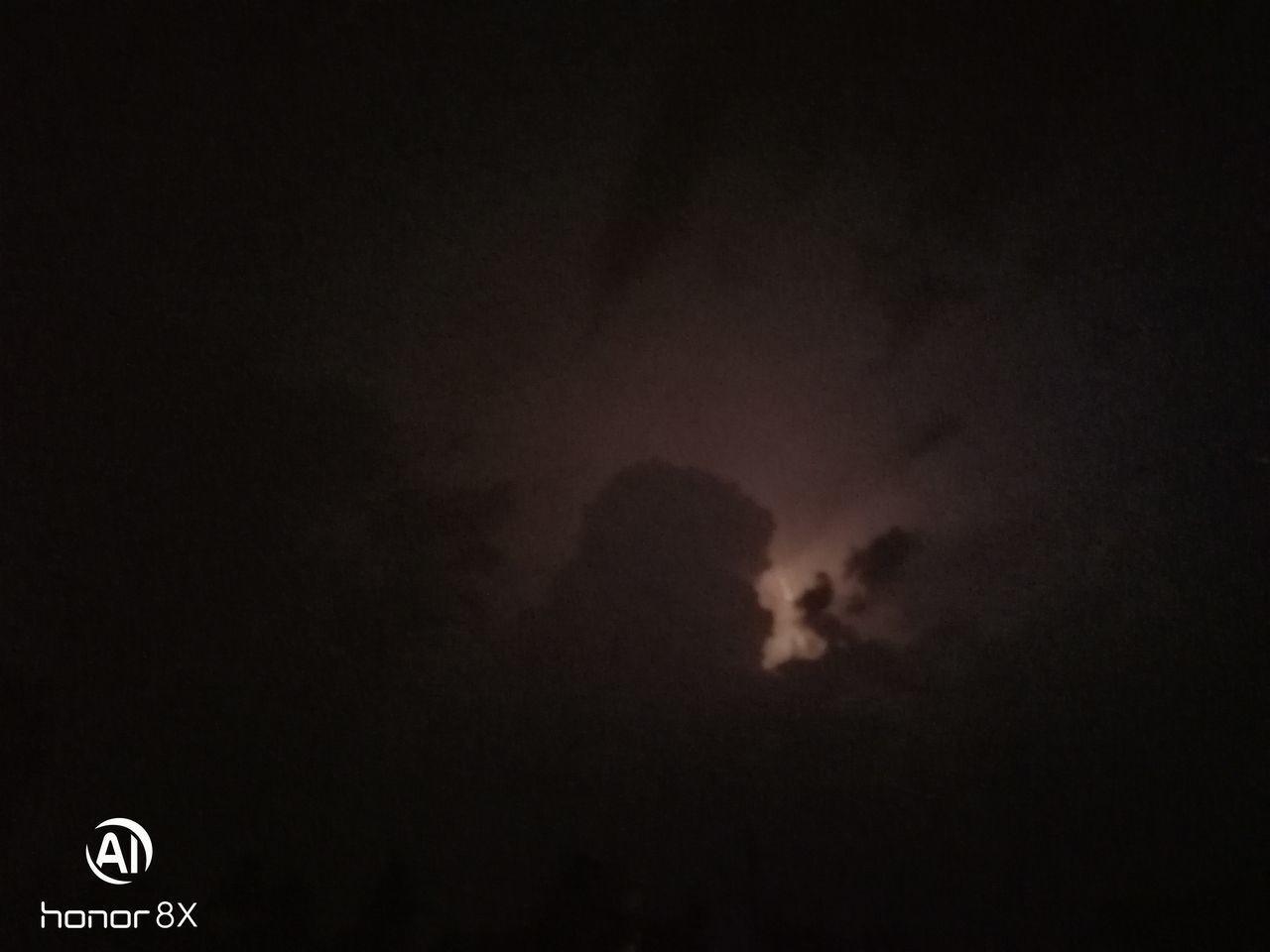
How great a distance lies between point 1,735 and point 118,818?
2.15m

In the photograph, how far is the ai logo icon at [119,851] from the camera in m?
12.0

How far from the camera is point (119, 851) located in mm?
12211

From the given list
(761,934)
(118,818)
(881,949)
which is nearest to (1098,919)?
(881,949)

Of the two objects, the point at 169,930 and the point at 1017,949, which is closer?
the point at 169,930

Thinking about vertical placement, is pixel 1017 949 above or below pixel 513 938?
below

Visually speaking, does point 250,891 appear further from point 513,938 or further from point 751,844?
point 751,844

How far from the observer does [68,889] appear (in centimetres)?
1183

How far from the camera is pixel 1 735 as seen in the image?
1341cm

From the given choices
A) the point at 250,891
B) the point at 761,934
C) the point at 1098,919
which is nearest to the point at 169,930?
the point at 250,891

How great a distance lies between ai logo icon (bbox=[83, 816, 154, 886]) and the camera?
12016 millimetres

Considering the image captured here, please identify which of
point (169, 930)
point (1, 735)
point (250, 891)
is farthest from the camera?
point (1, 735)

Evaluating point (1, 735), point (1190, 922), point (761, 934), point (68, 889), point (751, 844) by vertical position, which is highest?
point (1, 735)

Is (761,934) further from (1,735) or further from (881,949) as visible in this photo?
(1,735)

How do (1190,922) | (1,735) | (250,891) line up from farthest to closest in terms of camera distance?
(1190,922) → (1,735) → (250,891)
